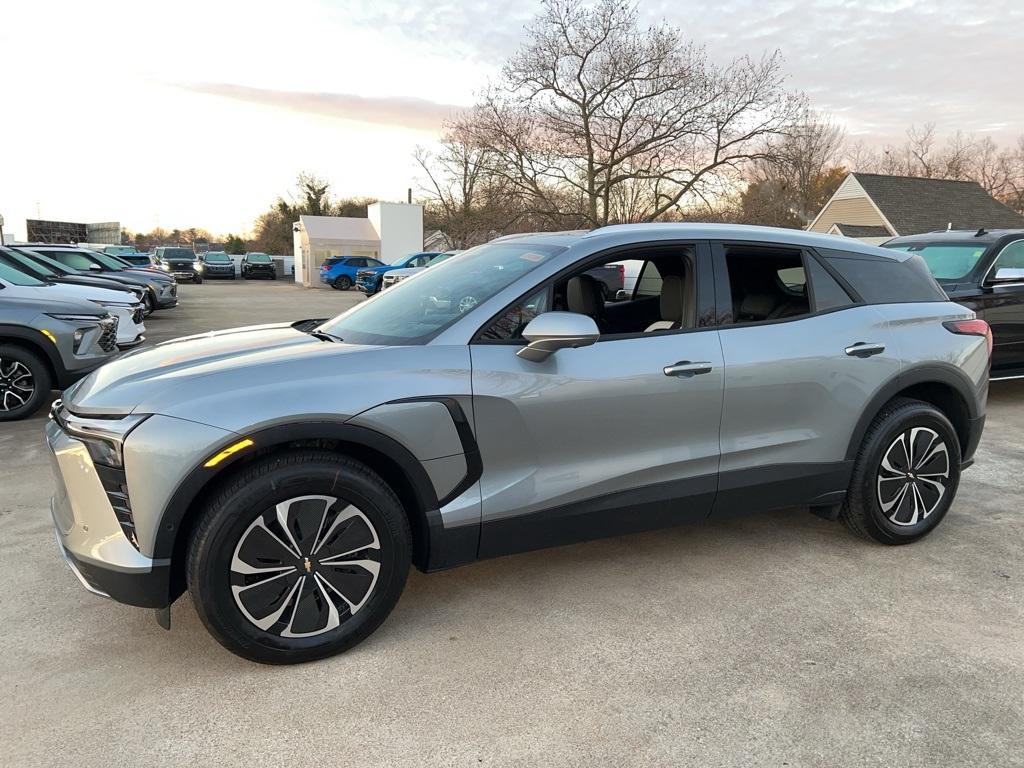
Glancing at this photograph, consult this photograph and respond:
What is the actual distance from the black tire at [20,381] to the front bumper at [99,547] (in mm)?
4632

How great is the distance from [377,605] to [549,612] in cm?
79

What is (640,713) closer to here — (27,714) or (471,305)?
(471,305)

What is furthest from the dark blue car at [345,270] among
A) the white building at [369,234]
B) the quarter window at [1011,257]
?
the quarter window at [1011,257]

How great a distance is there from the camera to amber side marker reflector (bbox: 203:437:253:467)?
2.40 meters

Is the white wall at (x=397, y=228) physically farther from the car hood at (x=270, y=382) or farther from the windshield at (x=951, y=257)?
the car hood at (x=270, y=382)

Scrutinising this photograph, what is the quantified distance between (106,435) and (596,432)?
184 centimetres

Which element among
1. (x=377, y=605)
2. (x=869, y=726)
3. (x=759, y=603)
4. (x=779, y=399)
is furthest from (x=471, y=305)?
(x=869, y=726)

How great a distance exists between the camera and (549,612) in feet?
10.1

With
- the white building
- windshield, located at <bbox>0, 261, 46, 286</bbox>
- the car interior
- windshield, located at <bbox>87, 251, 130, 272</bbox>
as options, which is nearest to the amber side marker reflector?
the car interior

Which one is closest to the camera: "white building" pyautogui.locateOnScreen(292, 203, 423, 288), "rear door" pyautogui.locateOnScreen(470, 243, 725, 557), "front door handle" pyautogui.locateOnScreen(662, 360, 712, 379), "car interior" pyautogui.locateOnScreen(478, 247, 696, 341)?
"rear door" pyautogui.locateOnScreen(470, 243, 725, 557)

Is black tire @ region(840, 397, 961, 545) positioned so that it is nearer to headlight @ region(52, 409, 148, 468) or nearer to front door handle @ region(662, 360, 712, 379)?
front door handle @ region(662, 360, 712, 379)

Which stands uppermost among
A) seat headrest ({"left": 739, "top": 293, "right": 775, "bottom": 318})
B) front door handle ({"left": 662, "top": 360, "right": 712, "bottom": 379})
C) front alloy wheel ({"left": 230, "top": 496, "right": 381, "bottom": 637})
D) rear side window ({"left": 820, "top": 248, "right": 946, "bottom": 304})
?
rear side window ({"left": 820, "top": 248, "right": 946, "bottom": 304})

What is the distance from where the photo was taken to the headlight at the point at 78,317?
6.46 m

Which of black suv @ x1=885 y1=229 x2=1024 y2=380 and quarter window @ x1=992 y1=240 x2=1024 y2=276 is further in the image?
quarter window @ x1=992 y1=240 x2=1024 y2=276
